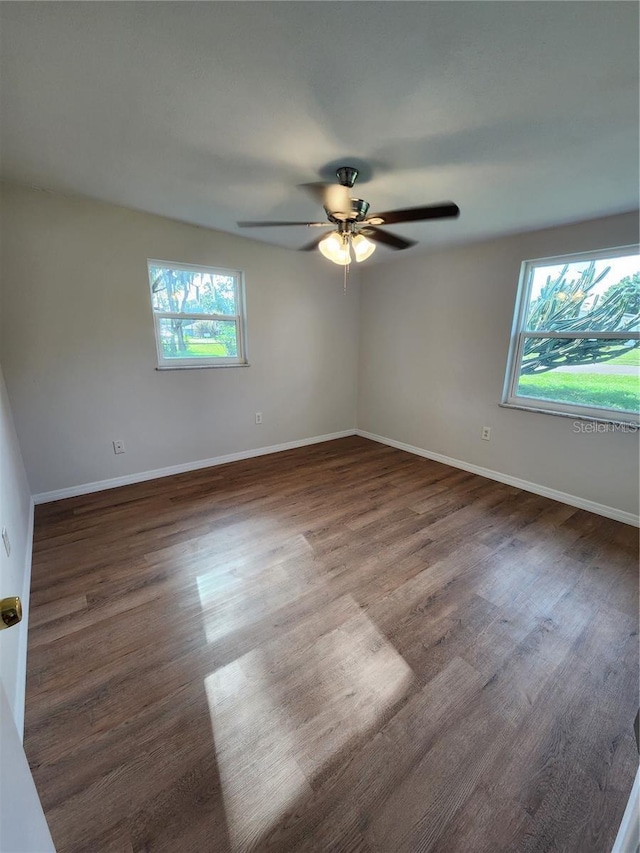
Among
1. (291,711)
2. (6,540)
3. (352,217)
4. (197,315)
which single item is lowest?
(291,711)

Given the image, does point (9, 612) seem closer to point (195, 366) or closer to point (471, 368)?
point (195, 366)

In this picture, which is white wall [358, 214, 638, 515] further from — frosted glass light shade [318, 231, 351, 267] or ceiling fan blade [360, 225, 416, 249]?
frosted glass light shade [318, 231, 351, 267]

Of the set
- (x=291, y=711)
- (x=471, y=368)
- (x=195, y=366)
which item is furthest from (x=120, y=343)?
(x=471, y=368)

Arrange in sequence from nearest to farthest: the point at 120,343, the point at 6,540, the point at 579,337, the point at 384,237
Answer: the point at 6,540 → the point at 384,237 → the point at 579,337 → the point at 120,343

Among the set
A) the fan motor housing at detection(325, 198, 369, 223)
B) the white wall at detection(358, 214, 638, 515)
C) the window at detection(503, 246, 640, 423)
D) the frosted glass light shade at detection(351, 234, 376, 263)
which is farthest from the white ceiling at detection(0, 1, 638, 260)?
the white wall at detection(358, 214, 638, 515)

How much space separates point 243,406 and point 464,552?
2.54 metres

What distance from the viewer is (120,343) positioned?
2.86 m

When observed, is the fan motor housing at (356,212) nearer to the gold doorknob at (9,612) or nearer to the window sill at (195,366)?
the window sill at (195,366)

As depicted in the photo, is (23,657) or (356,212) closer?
(23,657)

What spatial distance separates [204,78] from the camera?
4.32 ft

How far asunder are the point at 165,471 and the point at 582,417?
3718mm

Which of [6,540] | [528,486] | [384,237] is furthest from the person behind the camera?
[528,486]

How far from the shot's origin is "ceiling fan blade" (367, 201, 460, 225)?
1.65 meters

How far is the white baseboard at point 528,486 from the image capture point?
2.59 meters
